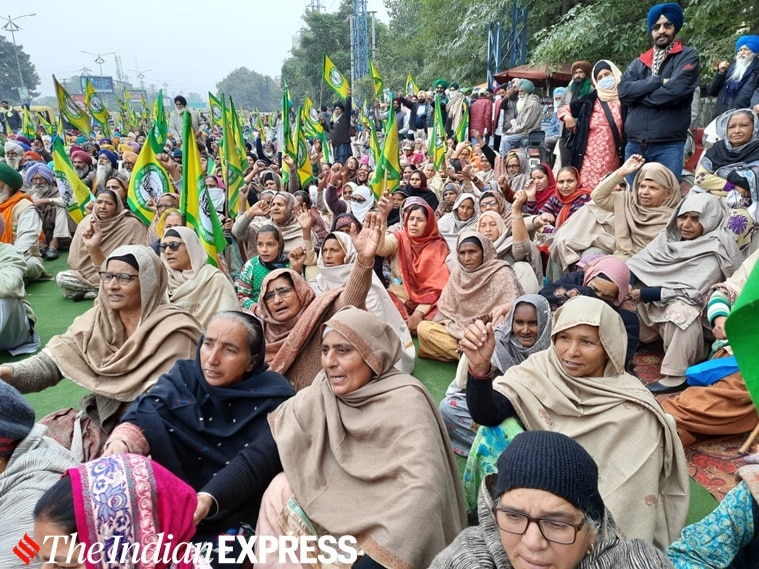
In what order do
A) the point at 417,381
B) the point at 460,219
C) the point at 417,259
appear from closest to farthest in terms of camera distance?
the point at 417,381 → the point at 417,259 → the point at 460,219

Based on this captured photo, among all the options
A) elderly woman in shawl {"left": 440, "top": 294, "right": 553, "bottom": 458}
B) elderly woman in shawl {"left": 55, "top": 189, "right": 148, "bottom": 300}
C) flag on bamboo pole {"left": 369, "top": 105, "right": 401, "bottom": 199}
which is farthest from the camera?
flag on bamboo pole {"left": 369, "top": 105, "right": 401, "bottom": 199}

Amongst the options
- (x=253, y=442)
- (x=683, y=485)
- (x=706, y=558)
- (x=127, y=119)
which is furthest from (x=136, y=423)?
(x=127, y=119)

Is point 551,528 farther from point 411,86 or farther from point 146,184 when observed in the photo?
point 411,86

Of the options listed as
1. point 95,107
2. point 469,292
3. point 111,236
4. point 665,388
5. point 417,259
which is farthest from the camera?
point 95,107

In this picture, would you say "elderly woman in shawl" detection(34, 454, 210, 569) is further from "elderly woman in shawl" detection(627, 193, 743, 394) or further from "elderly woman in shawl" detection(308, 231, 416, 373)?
"elderly woman in shawl" detection(627, 193, 743, 394)

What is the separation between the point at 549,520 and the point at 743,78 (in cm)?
636

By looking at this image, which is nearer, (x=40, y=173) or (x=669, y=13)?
(x=669, y=13)

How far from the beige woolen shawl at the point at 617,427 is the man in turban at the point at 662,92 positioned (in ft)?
10.6

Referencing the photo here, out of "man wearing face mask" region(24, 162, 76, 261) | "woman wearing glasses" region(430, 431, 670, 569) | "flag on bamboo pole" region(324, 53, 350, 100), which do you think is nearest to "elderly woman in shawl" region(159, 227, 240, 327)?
"woman wearing glasses" region(430, 431, 670, 569)

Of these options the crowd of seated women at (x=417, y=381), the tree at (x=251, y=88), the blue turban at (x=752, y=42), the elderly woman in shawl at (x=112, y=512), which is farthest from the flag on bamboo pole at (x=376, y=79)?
the tree at (x=251, y=88)

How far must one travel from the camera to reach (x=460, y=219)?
5.45m

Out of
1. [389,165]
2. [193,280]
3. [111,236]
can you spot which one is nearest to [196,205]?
[193,280]

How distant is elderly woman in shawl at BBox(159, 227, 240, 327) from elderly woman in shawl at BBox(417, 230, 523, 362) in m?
1.55

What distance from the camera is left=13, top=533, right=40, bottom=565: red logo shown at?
153cm
